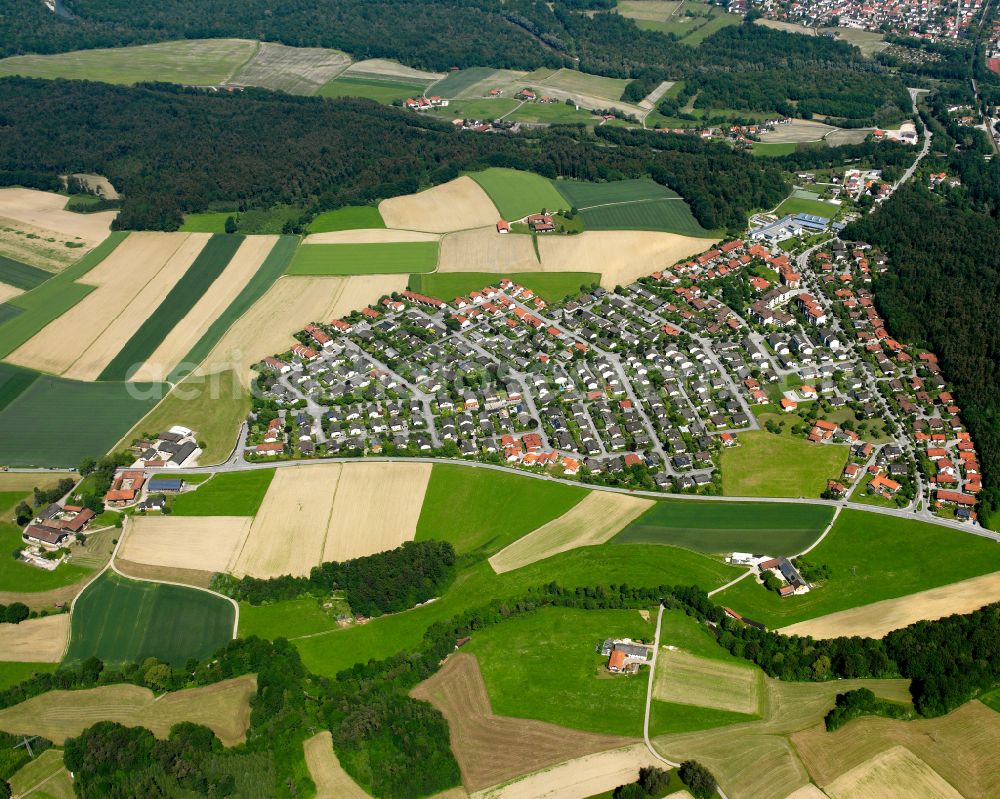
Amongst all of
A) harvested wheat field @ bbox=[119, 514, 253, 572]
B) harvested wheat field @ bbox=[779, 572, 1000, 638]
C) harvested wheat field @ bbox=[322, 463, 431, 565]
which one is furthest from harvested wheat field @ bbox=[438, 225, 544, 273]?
harvested wheat field @ bbox=[779, 572, 1000, 638]

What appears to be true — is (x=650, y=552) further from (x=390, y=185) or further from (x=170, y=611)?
(x=390, y=185)

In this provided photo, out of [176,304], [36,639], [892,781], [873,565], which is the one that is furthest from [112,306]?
[892,781]

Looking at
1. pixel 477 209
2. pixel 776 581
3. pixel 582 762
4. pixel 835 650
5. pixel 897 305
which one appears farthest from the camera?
pixel 477 209

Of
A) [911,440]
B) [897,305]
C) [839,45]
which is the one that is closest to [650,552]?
[911,440]

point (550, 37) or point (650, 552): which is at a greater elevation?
point (550, 37)

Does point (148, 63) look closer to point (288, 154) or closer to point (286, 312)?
point (288, 154)
